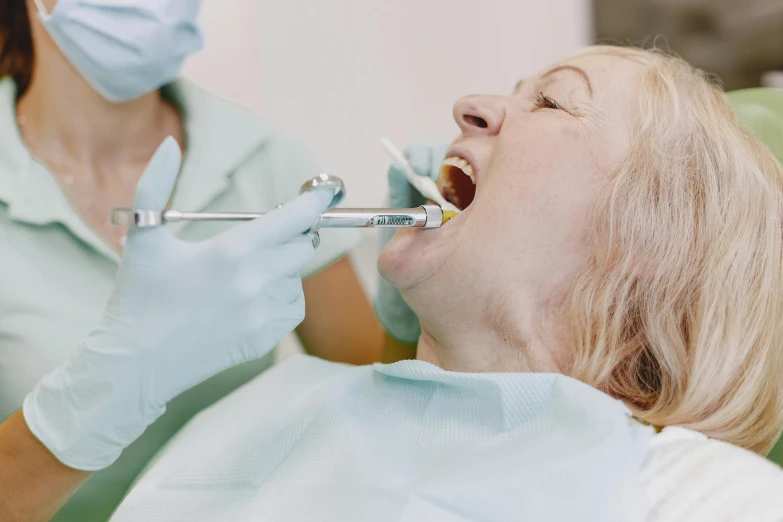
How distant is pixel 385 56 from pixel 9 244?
117 centimetres

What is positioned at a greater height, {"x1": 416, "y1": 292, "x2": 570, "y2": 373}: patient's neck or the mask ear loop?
the mask ear loop

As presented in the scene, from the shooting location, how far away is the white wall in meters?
1.96

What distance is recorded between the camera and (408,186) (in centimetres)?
138

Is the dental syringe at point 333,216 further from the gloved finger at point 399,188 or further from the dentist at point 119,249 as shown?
the gloved finger at point 399,188

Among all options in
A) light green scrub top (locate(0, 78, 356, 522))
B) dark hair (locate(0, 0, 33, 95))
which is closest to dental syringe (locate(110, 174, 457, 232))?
light green scrub top (locate(0, 78, 356, 522))

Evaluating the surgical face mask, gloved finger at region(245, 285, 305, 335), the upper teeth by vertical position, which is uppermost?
the surgical face mask

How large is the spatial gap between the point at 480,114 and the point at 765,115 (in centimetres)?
58

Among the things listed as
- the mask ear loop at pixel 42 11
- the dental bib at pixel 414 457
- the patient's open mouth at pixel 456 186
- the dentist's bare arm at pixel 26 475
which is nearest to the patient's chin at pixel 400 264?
the dental bib at pixel 414 457

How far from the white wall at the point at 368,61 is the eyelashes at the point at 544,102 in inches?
37.7

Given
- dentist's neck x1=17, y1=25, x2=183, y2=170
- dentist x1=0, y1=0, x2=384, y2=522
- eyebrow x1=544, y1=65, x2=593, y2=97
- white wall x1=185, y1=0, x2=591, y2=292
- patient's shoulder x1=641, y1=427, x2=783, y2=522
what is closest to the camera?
patient's shoulder x1=641, y1=427, x2=783, y2=522

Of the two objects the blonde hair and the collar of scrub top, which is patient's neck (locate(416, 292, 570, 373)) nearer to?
the blonde hair

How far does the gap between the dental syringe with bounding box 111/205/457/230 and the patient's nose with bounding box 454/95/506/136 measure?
16 cm

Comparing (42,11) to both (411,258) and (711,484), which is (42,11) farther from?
(711,484)

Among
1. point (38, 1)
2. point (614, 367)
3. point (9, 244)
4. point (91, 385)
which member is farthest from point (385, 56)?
point (91, 385)
